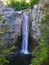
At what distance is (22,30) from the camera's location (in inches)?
1304

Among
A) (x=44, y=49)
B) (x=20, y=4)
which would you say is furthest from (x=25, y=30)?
(x=44, y=49)

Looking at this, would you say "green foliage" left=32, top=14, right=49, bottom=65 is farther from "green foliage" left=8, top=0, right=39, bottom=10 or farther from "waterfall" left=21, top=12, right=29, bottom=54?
"green foliage" left=8, top=0, right=39, bottom=10

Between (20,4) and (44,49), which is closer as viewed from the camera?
(44,49)

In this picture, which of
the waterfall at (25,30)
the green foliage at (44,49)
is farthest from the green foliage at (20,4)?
the green foliage at (44,49)

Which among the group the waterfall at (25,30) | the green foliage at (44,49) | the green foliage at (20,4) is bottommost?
the green foliage at (44,49)

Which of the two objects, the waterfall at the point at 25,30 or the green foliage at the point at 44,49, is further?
the waterfall at the point at 25,30

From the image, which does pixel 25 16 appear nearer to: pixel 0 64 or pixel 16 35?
pixel 16 35

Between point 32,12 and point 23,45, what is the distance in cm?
438

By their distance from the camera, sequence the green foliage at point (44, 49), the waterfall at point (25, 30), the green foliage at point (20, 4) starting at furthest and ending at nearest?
the green foliage at point (20, 4), the waterfall at point (25, 30), the green foliage at point (44, 49)

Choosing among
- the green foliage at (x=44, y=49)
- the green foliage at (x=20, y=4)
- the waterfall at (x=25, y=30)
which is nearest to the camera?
the green foliage at (x=44, y=49)

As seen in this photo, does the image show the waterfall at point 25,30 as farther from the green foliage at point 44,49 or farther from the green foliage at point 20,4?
the green foliage at point 44,49

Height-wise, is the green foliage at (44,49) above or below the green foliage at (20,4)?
below

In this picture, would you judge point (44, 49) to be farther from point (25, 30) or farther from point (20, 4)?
point (20, 4)

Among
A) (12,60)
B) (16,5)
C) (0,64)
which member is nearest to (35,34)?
(12,60)
